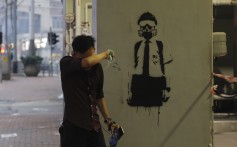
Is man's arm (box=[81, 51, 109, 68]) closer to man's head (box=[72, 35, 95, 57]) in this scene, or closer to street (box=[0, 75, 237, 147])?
man's head (box=[72, 35, 95, 57])

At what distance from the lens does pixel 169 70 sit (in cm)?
588

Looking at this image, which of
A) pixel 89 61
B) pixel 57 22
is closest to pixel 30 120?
pixel 89 61

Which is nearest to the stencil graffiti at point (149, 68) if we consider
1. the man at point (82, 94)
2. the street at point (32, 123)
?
the man at point (82, 94)

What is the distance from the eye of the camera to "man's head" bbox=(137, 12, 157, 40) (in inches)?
229

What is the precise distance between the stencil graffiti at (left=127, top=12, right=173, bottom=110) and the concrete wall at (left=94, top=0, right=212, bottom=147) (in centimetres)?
5

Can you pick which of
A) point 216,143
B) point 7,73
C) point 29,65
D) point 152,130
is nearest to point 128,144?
point 152,130

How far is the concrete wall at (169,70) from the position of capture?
5816 millimetres

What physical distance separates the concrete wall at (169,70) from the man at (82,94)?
1.25 metres

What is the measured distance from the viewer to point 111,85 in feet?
19.2

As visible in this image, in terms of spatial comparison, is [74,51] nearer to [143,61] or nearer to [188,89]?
[143,61]

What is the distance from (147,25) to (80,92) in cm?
170

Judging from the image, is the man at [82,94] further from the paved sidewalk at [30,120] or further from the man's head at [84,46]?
the paved sidewalk at [30,120]

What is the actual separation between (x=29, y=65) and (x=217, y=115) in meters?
33.5

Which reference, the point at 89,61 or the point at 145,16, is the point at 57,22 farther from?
the point at 89,61
